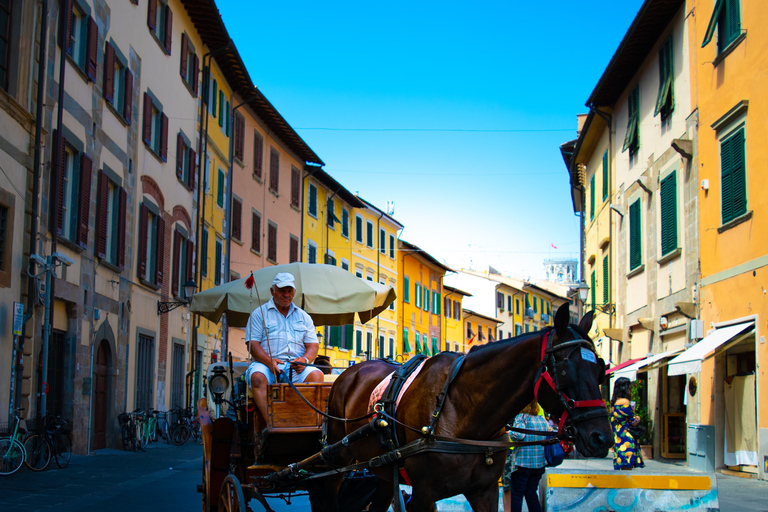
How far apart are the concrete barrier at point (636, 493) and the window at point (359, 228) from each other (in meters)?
39.1

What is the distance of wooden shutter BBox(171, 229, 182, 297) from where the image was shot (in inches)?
997

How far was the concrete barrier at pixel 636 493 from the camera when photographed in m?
8.94

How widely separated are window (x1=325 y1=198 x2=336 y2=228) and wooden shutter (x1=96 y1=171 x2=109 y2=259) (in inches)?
963

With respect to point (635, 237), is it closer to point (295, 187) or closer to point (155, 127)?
point (155, 127)

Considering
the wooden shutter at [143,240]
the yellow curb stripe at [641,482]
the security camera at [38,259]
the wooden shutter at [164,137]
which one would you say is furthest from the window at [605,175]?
the yellow curb stripe at [641,482]

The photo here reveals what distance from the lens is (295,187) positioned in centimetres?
3959

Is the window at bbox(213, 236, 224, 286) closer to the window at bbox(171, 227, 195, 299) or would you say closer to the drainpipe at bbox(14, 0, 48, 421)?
the window at bbox(171, 227, 195, 299)

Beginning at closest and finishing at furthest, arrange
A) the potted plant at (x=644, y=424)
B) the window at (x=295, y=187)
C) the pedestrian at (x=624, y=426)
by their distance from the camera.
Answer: the pedestrian at (x=624, y=426)
the potted plant at (x=644, y=424)
the window at (x=295, y=187)

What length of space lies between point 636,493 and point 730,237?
818 cm

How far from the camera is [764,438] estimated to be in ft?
46.8

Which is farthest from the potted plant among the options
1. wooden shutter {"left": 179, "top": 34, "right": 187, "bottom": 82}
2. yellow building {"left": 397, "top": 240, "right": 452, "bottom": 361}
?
yellow building {"left": 397, "top": 240, "right": 452, "bottom": 361}

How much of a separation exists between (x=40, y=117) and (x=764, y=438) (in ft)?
43.4

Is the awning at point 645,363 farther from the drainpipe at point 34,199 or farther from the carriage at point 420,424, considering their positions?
the carriage at point 420,424

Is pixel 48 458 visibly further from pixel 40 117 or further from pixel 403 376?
pixel 403 376
